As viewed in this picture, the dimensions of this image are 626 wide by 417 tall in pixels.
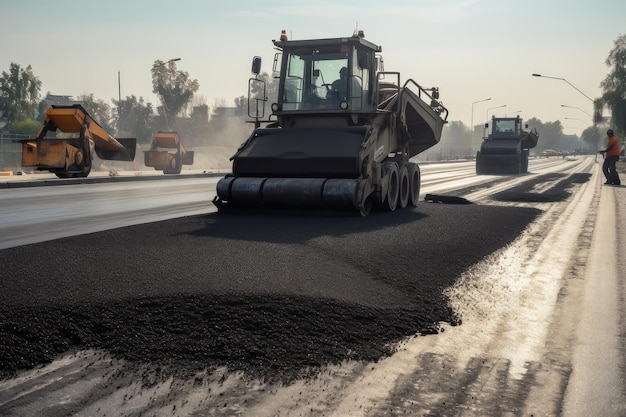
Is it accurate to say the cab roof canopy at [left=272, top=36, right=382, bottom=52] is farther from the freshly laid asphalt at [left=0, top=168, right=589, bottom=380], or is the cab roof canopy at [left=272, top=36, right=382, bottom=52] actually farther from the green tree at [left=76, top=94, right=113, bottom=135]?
the green tree at [left=76, top=94, right=113, bottom=135]

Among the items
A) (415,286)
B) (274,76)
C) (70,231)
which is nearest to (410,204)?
(274,76)

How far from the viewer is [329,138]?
10656mm

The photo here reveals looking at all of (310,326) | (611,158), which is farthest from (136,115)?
(310,326)

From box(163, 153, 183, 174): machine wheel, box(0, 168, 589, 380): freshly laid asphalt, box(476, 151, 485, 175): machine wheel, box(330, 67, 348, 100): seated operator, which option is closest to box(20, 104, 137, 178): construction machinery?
box(163, 153, 183, 174): machine wheel

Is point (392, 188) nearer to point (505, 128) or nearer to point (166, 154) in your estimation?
point (166, 154)

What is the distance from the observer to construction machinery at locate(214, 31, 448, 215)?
32.9 feet

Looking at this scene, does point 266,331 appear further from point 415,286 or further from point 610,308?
point 610,308

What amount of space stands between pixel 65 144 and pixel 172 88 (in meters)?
49.6

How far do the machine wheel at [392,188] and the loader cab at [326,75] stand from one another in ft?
3.82

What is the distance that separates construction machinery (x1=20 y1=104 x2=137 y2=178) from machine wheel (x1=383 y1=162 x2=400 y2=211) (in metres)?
12.5

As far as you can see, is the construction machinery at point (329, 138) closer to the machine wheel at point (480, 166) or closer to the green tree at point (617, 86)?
the machine wheel at point (480, 166)

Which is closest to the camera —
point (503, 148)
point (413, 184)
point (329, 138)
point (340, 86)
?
point (329, 138)

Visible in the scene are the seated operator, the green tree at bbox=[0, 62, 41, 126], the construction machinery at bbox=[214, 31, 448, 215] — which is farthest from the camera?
the green tree at bbox=[0, 62, 41, 126]

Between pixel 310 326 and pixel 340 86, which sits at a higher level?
pixel 340 86
